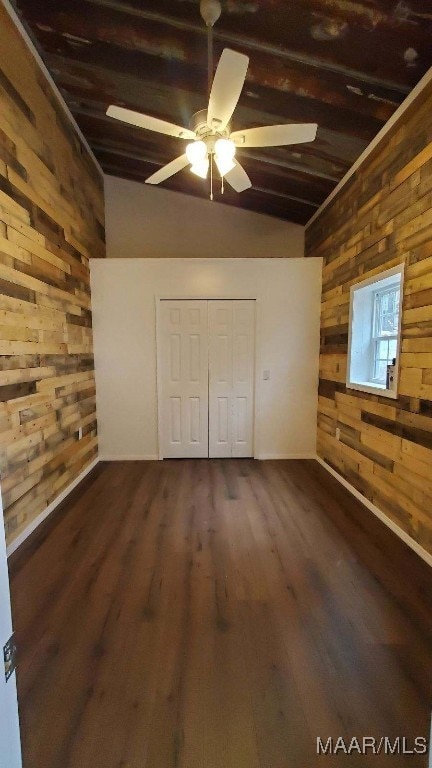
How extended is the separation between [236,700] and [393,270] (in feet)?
8.90

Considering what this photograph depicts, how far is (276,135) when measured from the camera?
203cm

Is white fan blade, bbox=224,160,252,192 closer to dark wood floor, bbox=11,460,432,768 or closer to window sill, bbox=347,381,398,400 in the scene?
window sill, bbox=347,381,398,400

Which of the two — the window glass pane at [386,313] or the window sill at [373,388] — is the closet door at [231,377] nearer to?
the window sill at [373,388]

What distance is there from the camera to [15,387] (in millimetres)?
2264

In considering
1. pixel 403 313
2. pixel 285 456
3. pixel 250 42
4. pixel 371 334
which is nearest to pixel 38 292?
pixel 250 42

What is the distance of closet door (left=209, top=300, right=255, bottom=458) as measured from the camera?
156 inches

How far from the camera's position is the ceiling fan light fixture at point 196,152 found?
2.10 m

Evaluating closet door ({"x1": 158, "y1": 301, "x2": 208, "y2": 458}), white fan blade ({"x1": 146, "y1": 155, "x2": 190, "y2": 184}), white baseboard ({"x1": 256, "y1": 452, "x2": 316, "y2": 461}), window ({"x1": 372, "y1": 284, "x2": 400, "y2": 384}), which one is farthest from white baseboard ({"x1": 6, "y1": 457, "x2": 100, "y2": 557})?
window ({"x1": 372, "y1": 284, "x2": 400, "y2": 384})

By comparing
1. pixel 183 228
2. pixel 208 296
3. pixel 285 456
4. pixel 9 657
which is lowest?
pixel 285 456

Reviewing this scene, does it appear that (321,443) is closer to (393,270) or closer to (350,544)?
(350,544)

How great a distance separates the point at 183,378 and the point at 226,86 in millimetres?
2808

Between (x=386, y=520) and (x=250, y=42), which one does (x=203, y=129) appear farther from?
(x=386, y=520)

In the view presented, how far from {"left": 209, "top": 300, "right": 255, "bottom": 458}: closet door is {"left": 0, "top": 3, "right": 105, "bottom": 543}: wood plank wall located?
1.51m

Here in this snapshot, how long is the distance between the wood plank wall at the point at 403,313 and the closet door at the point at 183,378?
1559 millimetres
